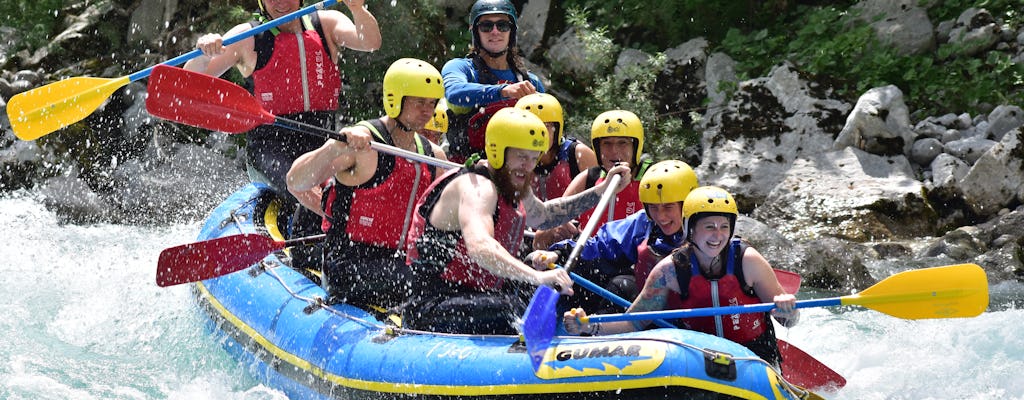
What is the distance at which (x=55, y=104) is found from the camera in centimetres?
635

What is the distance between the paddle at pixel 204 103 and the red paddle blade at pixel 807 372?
2.56 metres

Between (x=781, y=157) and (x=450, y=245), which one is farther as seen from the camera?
(x=781, y=157)

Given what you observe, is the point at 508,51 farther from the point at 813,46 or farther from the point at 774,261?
the point at 813,46

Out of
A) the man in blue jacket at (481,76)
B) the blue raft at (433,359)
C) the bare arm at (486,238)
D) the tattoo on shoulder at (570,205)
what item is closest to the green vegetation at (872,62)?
the man in blue jacket at (481,76)

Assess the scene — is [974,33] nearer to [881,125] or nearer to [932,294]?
[881,125]

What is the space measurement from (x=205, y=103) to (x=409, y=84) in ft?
4.35

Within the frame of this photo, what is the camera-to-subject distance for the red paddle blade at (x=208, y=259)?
5.64 m

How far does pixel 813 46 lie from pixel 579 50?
2.29 metres

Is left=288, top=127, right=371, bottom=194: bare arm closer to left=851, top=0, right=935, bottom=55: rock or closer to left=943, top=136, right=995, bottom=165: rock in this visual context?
left=943, top=136, right=995, bottom=165: rock

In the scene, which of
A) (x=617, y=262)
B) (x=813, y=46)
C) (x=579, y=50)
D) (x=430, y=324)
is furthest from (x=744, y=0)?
(x=430, y=324)

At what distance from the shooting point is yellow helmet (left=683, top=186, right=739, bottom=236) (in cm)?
437

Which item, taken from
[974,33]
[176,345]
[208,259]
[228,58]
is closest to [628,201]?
[208,259]

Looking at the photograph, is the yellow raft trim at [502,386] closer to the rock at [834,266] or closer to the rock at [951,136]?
the rock at [834,266]

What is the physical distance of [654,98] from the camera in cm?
1066
